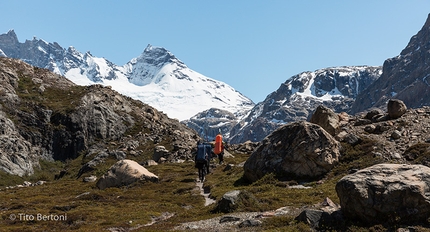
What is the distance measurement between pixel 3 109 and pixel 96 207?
209ft

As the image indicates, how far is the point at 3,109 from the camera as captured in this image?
280 feet

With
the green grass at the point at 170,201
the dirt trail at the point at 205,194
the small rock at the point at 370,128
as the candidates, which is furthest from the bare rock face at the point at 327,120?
the dirt trail at the point at 205,194

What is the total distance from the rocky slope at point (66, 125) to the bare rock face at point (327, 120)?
1105 inches

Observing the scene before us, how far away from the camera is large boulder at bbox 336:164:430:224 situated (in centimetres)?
1909

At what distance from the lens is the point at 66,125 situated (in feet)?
300

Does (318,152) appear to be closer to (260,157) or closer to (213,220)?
(260,157)

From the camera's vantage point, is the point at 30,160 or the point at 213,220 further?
the point at 30,160

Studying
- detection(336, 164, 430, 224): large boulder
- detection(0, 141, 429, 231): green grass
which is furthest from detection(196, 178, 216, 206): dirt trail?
detection(336, 164, 430, 224): large boulder

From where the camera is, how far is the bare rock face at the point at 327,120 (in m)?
45.5

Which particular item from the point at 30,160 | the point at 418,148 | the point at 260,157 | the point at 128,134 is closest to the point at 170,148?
the point at 128,134

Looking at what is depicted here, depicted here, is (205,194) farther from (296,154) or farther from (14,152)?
(14,152)

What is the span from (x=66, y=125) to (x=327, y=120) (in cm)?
6555

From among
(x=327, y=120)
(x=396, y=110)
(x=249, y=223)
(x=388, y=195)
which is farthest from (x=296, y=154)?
(x=388, y=195)

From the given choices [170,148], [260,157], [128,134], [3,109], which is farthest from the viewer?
[128,134]
